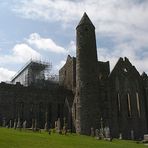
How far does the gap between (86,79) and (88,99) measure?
278 cm

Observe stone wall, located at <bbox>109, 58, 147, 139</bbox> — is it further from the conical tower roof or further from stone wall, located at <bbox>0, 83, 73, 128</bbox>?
stone wall, located at <bbox>0, 83, 73, 128</bbox>

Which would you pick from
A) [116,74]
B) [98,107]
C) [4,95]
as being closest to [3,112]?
[4,95]

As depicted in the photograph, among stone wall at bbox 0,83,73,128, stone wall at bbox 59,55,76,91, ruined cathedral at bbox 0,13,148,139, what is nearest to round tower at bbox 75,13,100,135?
ruined cathedral at bbox 0,13,148,139

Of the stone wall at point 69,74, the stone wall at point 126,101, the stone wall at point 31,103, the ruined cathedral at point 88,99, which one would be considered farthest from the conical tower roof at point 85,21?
the stone wall at point 31,103

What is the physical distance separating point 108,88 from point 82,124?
25.1 feet

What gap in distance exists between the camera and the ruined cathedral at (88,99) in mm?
40312

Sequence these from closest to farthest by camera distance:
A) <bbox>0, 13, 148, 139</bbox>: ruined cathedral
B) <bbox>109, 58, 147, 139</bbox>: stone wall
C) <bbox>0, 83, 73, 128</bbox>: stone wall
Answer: <bbox>0, 13, 148, 139</bbox>: ruined cathedral < <bbox>109, 58, 147, 139</bbox>: stone wall < <bbox>0, 83, 73, 128</bbox>: stone wall

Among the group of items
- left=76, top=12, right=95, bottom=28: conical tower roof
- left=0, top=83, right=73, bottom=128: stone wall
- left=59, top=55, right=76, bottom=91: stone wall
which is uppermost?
left=76, top=12, right=95, bottom=28: conical tower roof

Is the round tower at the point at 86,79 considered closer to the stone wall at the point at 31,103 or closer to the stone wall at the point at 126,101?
the stone wall at the point at 126,101

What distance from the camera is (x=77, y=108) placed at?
40.5 meters

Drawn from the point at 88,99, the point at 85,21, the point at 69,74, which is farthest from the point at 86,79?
the point at 69,74

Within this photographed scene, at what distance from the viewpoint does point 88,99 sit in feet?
131

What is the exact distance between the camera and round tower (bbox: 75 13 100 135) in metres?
38.9

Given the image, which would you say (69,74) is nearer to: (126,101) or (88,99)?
(126,101)
